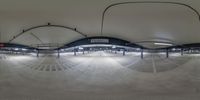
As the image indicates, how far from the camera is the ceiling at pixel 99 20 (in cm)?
59

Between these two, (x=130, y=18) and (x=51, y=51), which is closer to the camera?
(x=130, y=18)

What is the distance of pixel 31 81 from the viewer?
2.34ft

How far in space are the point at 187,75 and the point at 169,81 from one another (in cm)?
8

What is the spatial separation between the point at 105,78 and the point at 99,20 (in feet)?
0.70

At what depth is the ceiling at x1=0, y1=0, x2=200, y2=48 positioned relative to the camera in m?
0.59

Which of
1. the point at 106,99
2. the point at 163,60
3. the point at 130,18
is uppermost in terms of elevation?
the point at 130,18

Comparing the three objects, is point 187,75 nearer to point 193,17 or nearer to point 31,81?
point 193,17

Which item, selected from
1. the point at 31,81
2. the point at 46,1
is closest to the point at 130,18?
the point at 46,1

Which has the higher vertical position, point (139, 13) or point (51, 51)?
point (139, 13)

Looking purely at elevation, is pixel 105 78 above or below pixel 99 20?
below

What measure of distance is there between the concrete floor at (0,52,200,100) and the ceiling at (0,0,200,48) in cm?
8

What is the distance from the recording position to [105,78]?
691 millimetres

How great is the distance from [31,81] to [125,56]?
366 mm

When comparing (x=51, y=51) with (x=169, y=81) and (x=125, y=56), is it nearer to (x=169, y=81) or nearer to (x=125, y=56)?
(x=125, y=56)
